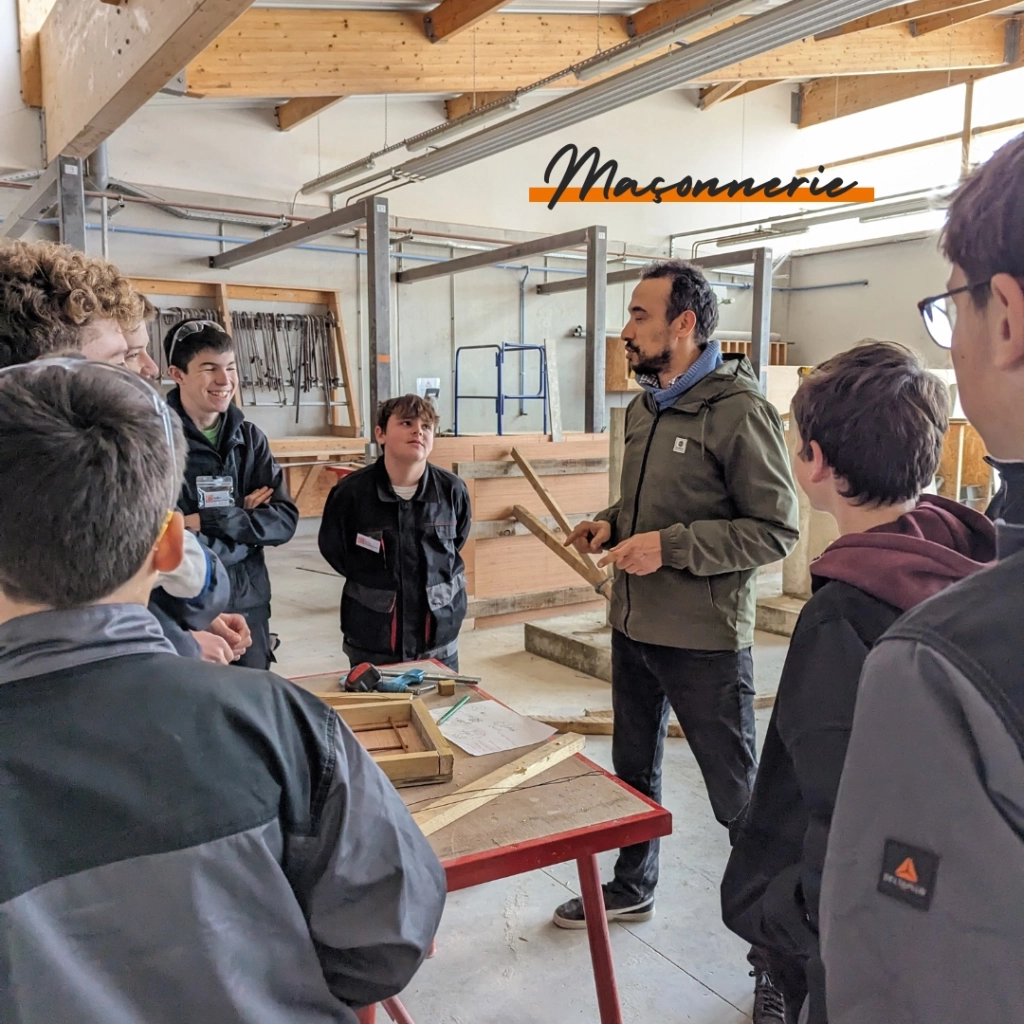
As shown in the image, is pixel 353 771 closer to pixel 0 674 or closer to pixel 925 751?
pixel 0 674

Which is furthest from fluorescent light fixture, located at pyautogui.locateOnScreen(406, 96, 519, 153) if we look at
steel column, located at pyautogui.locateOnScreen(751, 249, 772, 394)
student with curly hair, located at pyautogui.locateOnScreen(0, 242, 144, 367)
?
student with curly hair, located at pyautogui.locateOnScreen(0, 242, 144, 367)

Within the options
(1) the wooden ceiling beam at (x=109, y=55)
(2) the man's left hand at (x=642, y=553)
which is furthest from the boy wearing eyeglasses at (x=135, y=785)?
(1) the wooden ceiling beam at (x=109, y=55)

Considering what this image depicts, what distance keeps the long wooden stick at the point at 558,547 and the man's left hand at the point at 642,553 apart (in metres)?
2.10

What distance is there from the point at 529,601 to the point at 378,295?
2.40 meters

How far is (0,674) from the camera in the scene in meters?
0.77

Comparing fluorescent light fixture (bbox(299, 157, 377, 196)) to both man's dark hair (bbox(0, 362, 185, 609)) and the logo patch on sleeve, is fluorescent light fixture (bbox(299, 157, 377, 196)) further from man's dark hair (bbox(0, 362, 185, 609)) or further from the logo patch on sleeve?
the logo patch on sleeve

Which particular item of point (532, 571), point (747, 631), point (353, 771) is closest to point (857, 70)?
point (532, 571)

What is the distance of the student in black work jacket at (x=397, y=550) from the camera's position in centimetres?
282

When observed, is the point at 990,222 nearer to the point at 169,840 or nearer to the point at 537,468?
the point at 169,840

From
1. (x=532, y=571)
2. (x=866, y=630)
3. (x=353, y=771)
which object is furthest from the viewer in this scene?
(x=532, y=571)

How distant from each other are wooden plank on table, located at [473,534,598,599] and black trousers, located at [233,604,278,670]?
261cm

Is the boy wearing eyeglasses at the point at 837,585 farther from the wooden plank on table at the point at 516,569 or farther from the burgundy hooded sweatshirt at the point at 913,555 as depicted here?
the wooden plank on table at the point at 516,569

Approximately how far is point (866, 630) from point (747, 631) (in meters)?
1.15

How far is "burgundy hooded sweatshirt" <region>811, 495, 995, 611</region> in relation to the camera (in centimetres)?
109
